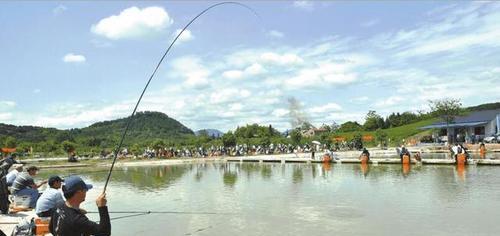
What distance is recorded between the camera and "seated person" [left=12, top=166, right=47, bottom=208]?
1345 cm

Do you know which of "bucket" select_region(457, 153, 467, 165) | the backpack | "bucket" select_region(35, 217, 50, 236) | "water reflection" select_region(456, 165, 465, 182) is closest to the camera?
the backpack

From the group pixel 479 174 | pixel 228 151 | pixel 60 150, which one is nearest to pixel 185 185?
pixel 479 174

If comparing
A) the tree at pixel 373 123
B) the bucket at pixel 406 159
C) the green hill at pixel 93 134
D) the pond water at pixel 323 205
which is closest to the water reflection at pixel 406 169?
the bucket at pixel 406 159

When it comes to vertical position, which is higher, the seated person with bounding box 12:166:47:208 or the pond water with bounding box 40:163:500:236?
the seated person with bounding box 12:166:47:208

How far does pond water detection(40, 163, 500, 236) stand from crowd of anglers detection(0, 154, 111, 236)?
2.76 meters

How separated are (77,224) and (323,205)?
Answer: 42.4ft

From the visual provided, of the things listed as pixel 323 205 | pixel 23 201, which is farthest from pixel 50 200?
pixel 323 205

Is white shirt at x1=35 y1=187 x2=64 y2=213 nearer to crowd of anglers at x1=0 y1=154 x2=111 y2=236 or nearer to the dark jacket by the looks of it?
crowd of anglers at x1=0 y1=154 x2=111 y2=236

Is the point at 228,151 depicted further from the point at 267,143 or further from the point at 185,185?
the point at 185,185

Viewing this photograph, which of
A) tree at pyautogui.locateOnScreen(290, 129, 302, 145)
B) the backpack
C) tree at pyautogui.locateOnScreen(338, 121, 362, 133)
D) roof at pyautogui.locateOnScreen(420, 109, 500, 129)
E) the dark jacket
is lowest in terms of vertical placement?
the backpack

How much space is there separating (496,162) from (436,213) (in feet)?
59.9

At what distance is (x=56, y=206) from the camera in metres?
6.59

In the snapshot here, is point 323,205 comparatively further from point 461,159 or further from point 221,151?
point 221,151

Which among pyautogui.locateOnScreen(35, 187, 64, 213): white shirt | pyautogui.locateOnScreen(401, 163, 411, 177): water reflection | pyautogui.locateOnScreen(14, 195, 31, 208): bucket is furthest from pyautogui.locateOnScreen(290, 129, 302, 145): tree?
pyautogui.locateOnScreen(35, 187, 64, 213): white shirt
